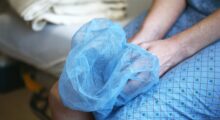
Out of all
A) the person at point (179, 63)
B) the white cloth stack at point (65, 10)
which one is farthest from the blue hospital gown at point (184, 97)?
the white cloth stack at point (65, 10)

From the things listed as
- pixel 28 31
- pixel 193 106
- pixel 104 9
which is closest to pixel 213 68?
pixel 193 106

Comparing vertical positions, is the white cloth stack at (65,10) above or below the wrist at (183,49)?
below

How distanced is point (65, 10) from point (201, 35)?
1.75 feet

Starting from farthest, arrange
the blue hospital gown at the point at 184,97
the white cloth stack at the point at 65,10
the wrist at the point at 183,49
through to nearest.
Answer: the white cloth stack at the point at 65,10 < the wrist at the point at 183,49 < the blue hospital gown at the point at 184,97

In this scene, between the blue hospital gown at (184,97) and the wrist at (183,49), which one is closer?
the blue hospital gown at (184,97)

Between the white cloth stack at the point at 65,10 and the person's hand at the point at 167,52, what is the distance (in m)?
0.43

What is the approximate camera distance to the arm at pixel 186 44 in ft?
2.30

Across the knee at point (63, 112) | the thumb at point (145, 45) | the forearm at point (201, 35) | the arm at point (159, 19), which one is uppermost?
the forearm at point (201, 35)

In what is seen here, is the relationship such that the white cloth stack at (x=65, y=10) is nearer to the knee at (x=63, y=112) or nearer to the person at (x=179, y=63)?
the person at (x=179, y=63)

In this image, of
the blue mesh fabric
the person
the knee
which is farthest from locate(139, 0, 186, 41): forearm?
the knee

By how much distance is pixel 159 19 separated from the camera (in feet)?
2.70

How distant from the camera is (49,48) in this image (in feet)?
3.66

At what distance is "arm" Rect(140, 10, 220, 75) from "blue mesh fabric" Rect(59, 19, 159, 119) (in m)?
0.06

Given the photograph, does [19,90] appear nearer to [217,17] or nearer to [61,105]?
[61,105]
